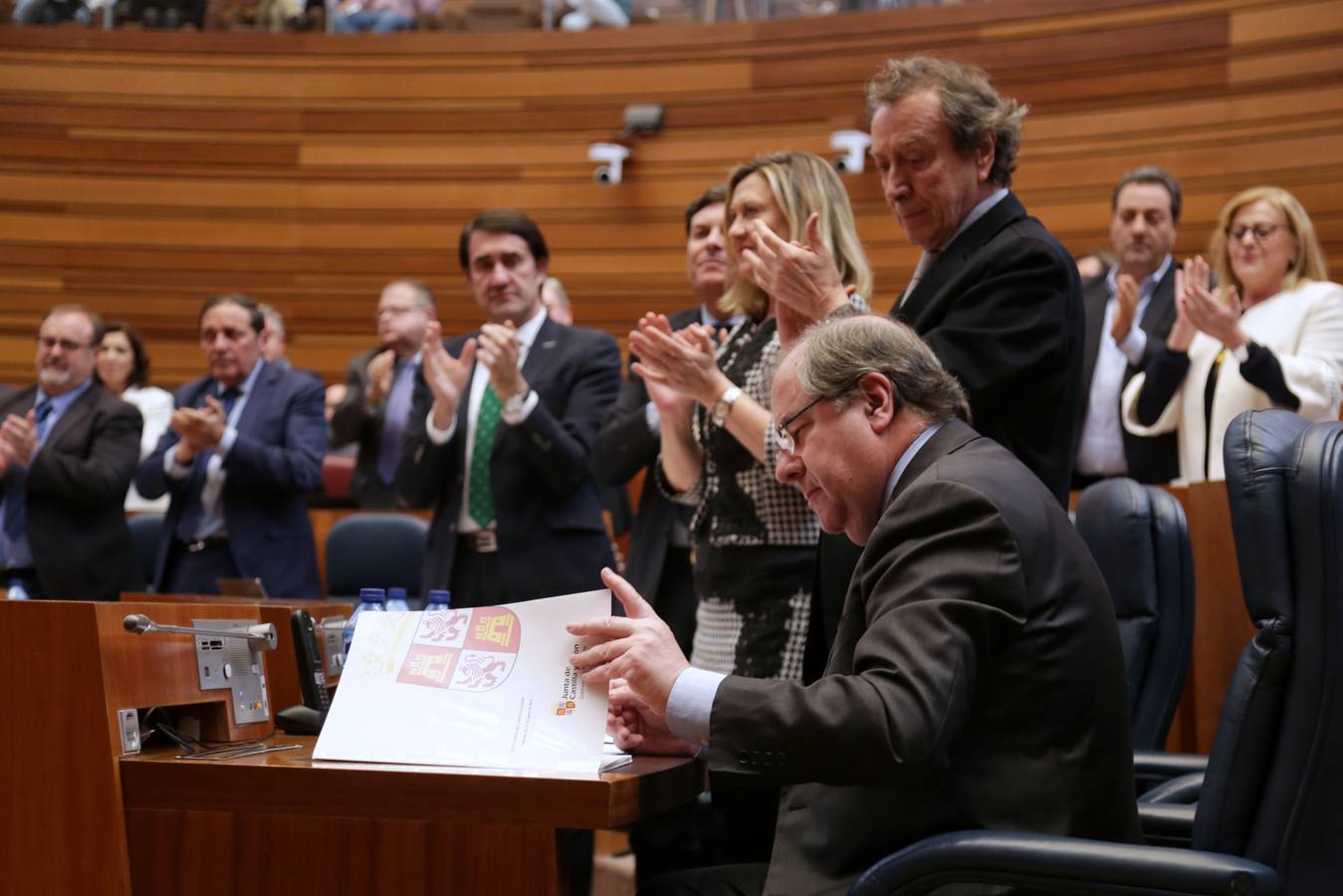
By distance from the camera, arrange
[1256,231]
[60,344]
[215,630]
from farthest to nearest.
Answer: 1. [60,344]
2. [1256,231]
3. [215,630]

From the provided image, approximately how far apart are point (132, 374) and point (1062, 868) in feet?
16.5

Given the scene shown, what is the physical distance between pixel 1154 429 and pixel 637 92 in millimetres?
3993

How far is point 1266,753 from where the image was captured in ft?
4.46

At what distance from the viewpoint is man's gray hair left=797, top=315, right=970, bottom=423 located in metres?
1.49

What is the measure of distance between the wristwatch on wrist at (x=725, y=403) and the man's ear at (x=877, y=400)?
0.66 meters

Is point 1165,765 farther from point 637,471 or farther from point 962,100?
point 637,471

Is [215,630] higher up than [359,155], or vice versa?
[359,155]

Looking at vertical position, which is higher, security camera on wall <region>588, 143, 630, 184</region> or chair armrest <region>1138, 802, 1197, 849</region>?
security camera on wall <region>588, 143, 630, 184</region>

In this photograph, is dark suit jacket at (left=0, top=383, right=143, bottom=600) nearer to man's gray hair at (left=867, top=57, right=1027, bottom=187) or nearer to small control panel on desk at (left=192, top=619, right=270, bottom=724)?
small control panel on desk at (left=192, top=619, right=270, bottom=724)

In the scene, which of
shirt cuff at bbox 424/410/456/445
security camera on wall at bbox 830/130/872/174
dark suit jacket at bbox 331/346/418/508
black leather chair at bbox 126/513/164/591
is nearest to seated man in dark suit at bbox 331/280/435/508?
dark suit jacket at bbox 331/346/418/508

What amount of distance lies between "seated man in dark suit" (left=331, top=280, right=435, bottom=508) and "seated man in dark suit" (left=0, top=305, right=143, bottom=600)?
1.10 metres

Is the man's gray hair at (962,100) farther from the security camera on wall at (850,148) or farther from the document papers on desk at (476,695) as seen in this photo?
the security camera on wall at (850,148)

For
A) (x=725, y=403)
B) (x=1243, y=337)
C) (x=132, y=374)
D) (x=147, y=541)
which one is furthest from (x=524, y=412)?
(x=132, y=374)

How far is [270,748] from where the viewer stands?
1656 millimetres
